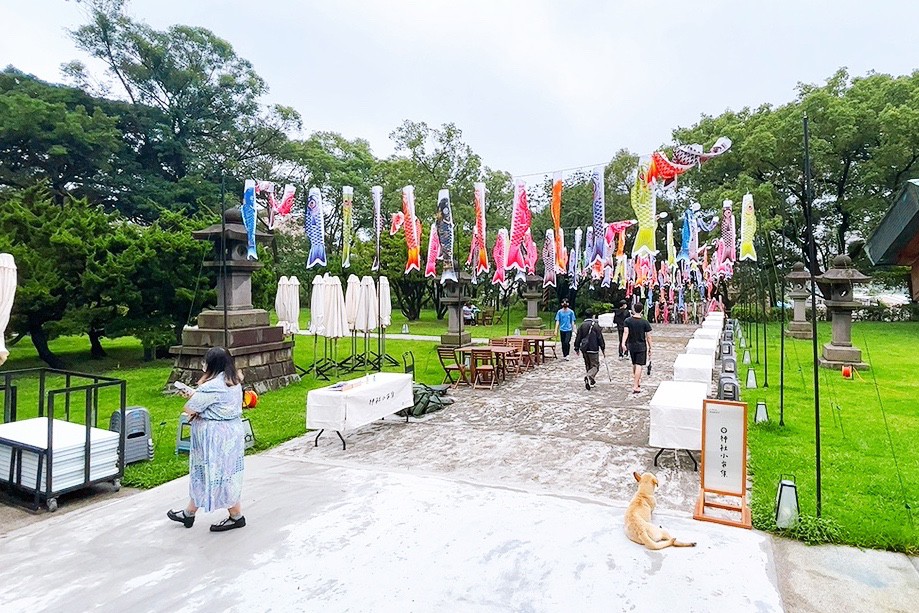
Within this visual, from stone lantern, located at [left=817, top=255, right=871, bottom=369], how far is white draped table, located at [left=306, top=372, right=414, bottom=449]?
476 inches

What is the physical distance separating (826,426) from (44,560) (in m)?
9.54

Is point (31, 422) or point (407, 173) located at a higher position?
point (407, 173)

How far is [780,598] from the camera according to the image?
10.6 feet

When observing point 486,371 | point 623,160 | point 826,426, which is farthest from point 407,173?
point 826,426

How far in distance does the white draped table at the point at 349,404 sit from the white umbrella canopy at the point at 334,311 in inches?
169

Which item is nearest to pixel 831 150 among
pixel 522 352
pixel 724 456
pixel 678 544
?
pixel 522 352

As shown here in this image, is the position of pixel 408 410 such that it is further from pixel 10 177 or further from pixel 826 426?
pixel 10 177

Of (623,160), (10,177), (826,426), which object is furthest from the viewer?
(623,160)

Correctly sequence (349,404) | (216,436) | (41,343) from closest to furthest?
(216,436), (349,404), (41,343)

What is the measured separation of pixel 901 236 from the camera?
6.27 feet

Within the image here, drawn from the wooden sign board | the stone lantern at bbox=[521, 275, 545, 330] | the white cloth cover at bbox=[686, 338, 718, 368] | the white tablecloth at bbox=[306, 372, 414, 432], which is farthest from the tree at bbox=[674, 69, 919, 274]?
the white tablecloth at bbox=[306, 372, 414, 432]

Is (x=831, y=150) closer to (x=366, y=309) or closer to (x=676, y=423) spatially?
(x=366, y=309)

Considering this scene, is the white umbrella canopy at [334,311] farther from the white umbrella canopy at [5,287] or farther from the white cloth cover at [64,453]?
the white umbrella canopy at [5,287]

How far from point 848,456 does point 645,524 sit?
12.6ft
